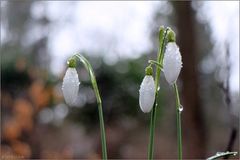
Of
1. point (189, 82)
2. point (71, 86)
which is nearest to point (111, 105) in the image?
point (189, 82)

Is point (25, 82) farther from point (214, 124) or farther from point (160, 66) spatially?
point (160, 66)

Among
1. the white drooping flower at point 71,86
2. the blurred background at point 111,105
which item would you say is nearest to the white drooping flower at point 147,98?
the white drooping flower at point 71,86

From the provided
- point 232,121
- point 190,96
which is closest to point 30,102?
point 190,96

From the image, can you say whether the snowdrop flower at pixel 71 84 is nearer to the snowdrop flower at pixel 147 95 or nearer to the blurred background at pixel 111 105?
the snowdrop flower at pixel 147 95

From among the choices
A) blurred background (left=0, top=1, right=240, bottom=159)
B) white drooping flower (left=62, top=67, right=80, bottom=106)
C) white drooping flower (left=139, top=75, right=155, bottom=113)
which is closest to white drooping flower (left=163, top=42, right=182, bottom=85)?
white drooping flower (left=139, top=75, right=155, bottom=113)

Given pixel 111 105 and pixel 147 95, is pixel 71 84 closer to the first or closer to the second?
pixel 147 95
